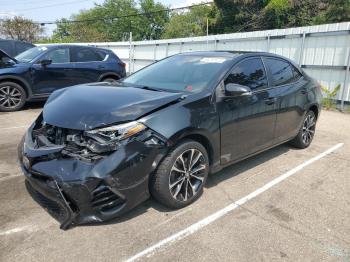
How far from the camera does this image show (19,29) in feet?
161

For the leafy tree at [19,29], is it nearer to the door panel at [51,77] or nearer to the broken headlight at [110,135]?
the door panel at [51,77]

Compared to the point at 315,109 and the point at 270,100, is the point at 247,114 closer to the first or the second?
the point at 270,100

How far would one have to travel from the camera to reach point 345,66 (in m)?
9.59

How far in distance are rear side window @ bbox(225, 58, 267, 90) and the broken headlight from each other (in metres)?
1.46

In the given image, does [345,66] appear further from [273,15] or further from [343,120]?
[273,15]

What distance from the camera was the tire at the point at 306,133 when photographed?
18.4 ft

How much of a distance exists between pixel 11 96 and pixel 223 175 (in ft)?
20.1

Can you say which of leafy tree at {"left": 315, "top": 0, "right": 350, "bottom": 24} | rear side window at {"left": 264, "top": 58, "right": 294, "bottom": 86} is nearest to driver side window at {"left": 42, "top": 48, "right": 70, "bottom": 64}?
rear side window at {"left": 264, "top": 58, "right": 294, "bottom": 86}

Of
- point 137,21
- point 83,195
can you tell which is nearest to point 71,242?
point 83,195

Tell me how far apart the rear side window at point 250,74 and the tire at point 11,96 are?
6.12 m

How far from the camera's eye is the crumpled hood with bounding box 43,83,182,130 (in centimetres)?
307

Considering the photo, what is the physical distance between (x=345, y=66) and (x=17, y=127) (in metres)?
8.66

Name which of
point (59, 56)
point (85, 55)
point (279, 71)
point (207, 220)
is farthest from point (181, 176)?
point (85, 55)

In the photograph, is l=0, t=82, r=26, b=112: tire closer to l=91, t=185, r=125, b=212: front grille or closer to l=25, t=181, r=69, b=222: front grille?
l=25, t=181, r=69, b=222: front grille
